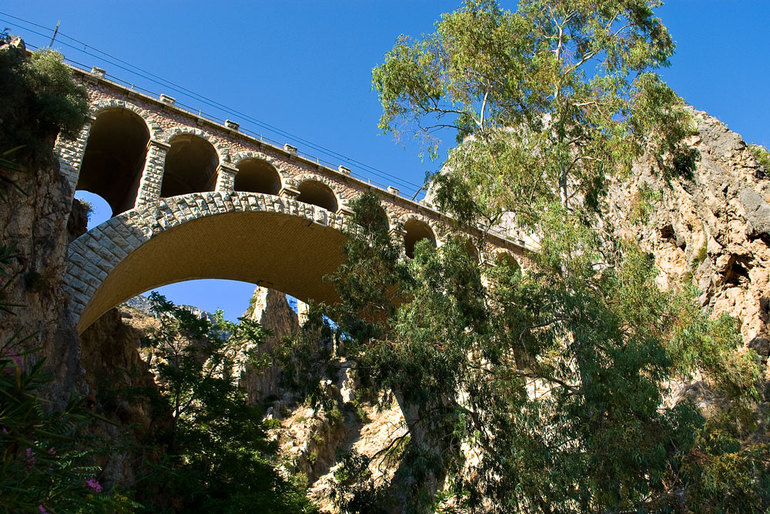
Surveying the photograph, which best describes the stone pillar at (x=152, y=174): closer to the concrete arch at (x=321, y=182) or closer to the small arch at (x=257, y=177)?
the small arch at (x=257, y=177)

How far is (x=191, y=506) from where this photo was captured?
12.6 m

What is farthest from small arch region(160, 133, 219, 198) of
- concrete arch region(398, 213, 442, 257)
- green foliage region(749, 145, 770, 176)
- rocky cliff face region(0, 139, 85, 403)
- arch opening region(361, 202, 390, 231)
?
green foliage region(749, 145, 770, 176)

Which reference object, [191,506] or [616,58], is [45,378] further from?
[616,58]

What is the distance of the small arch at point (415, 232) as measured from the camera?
17594mm

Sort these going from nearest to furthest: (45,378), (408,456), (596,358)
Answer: (45,378) < (596,358) < (408,456)

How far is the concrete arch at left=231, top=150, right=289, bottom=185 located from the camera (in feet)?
49.3

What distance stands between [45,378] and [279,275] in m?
13.7

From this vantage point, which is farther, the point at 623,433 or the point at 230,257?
the point at 230,257

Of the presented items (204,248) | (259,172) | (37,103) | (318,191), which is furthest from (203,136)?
(37,103)

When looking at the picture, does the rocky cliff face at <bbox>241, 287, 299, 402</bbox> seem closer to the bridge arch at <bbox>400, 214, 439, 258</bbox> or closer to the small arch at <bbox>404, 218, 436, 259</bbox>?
the small arch at <bbox>404, 218, 436, 259</bbox>

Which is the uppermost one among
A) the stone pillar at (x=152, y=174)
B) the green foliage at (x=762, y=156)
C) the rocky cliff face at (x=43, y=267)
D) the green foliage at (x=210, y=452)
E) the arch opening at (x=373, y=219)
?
the green foliage at (x=762, y=156)

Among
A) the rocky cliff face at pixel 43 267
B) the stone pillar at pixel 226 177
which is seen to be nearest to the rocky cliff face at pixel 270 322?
the stone pillar at pixel 226 177

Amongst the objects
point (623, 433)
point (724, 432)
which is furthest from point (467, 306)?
point (724, 432)

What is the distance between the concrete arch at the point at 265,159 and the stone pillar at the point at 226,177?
0.95ft
